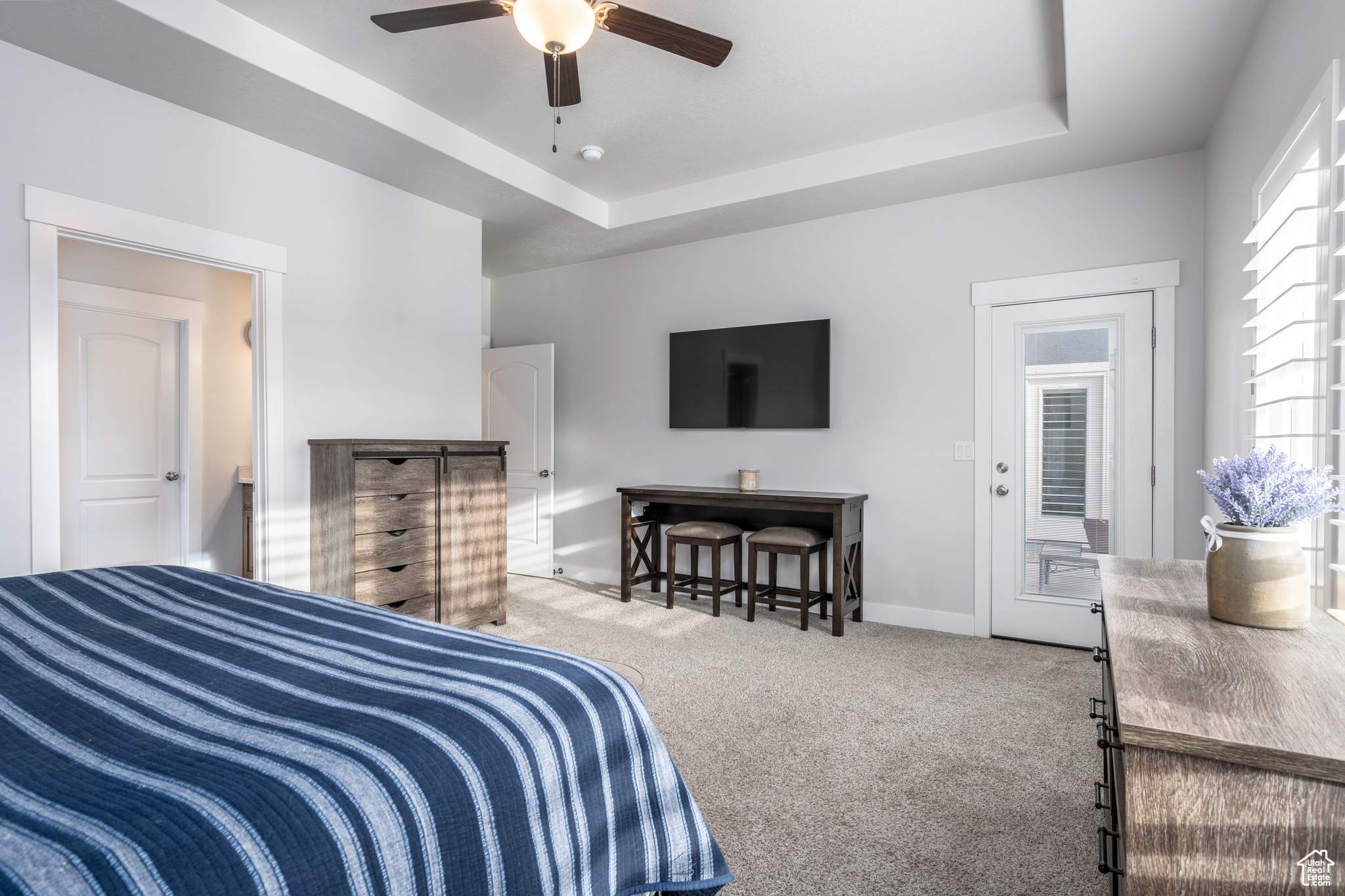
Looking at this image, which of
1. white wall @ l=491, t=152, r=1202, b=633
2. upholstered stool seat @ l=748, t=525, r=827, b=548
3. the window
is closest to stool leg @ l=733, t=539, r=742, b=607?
upholstered stool seat @ l=748, t=525, r=827, b=548

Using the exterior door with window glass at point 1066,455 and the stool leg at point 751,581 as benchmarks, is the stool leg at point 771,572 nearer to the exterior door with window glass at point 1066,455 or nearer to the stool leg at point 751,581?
the stool leg at point 751,581

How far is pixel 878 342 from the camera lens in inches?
167

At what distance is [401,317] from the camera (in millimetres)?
3941

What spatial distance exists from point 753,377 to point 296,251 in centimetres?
272

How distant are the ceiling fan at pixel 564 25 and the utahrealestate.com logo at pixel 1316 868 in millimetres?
2316

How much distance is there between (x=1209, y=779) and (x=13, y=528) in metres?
3.44

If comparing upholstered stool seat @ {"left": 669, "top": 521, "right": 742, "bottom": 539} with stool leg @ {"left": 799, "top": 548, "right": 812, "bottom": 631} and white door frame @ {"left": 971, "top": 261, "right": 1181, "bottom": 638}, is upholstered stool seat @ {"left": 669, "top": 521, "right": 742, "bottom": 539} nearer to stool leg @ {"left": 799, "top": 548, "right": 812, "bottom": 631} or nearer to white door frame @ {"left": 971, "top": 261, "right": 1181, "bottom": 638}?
stool leg @ {"left": 799, "top": 548, "right": 812, "bottom": 631}

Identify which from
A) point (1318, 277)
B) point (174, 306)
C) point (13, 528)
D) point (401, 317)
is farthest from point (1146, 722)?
point (174, 306)

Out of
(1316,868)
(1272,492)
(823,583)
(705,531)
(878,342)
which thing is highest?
(878,342)

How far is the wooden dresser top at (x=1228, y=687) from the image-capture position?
0.78 metres

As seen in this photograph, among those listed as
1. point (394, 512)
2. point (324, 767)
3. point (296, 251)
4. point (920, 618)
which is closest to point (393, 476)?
point (394, 512)

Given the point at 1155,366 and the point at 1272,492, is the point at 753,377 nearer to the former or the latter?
the point at 1155,366

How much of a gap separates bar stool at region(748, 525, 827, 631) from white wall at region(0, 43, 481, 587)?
6.34 feet

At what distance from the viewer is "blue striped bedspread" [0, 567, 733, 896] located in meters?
0.69
